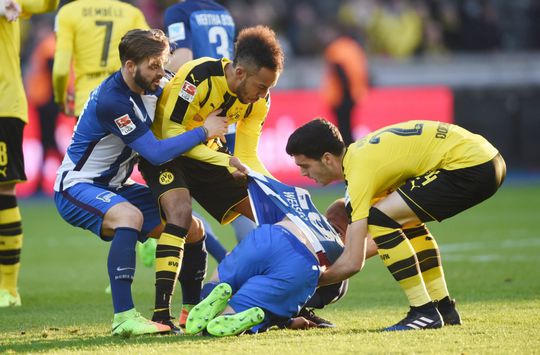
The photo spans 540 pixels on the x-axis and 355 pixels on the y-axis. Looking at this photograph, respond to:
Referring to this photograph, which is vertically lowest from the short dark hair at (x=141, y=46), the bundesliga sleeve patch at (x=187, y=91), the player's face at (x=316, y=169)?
the player's face at (x=316, y=169)

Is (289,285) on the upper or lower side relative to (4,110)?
lower

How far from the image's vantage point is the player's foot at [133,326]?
5.84 m

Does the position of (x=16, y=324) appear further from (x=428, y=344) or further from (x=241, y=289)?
(x=428, y=344)

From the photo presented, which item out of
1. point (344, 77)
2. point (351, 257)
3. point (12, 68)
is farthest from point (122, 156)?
point (344, 77)

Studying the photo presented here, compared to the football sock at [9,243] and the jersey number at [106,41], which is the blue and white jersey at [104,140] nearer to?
the football sock at [9,243]

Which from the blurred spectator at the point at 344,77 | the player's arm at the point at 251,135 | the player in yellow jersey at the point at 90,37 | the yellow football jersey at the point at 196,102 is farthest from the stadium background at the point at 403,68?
the yellow football jersey at the point at 196,102

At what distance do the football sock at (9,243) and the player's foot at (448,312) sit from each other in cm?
336

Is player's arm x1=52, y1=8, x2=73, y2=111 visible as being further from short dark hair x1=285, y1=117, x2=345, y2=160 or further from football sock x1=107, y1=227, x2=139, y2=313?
short dark hair x1=285, y1=117, x2=345, y2=160

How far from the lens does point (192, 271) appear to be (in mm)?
6723

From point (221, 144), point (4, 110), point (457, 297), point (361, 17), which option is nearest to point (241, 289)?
point (221, 144)

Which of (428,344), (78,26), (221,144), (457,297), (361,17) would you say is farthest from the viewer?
(361,17)

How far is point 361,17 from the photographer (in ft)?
67.1

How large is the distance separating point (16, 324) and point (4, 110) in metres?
1.93

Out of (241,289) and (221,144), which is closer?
(241,289)
